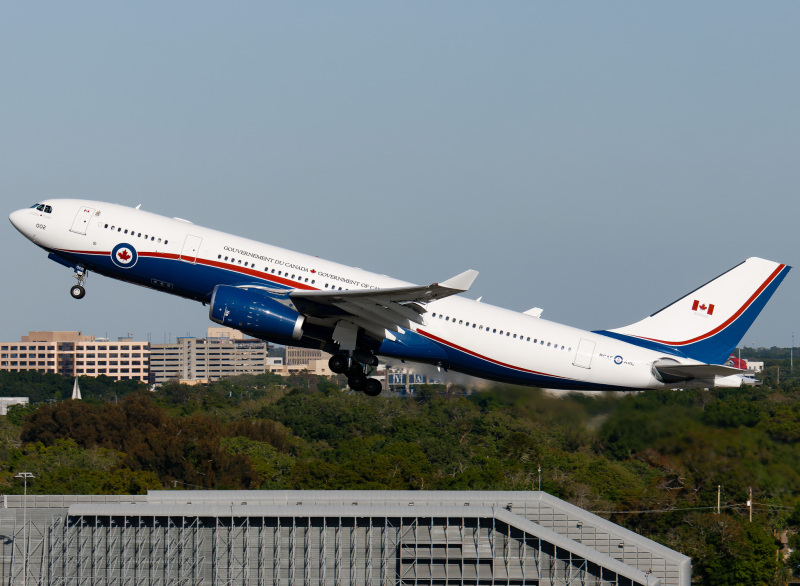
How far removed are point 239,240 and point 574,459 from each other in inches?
2454

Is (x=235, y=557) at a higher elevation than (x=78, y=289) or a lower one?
lower

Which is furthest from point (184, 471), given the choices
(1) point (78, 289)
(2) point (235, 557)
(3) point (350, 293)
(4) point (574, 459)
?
(3) point (350, 293)

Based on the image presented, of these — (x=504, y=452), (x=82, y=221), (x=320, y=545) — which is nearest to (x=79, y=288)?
(x=82, y=221)

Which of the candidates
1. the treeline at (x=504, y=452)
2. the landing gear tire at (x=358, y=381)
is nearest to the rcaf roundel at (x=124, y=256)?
the landing gear tire at (x=358, y=381)

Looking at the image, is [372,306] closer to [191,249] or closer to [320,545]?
[191,249]

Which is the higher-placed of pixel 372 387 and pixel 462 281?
pixel 462 281

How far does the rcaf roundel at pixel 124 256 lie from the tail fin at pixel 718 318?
18.5 metres

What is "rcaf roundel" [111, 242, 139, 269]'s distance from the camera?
43312 mm

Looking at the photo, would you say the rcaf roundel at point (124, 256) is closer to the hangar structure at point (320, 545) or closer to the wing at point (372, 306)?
the wing at point (372, 306)

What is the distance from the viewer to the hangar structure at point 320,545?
188 ft

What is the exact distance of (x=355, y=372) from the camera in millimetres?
44531

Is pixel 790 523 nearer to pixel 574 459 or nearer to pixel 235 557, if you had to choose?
pixel 574 459

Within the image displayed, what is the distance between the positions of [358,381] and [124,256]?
33.6ft

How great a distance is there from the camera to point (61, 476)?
91.4 m
